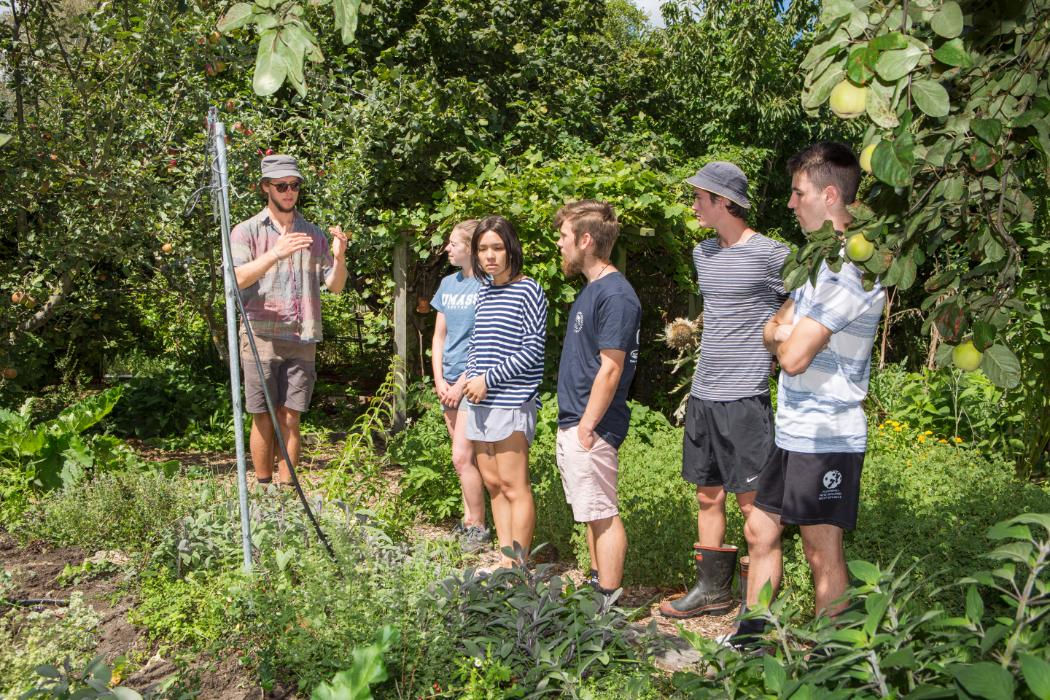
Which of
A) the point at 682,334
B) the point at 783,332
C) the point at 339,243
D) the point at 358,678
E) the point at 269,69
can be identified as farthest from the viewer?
the point at 682,334

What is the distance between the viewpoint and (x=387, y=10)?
817 cm

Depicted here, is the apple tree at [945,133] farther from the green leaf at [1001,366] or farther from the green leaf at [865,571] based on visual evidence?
the green leaf at [865,571]

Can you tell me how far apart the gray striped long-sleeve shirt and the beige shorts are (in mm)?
480

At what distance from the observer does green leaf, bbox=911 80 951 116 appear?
132 cm

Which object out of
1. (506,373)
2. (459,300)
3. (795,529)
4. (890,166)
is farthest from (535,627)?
(459,300)

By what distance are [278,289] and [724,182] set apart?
2354 millimetres

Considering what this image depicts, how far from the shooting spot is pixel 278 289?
448 cm

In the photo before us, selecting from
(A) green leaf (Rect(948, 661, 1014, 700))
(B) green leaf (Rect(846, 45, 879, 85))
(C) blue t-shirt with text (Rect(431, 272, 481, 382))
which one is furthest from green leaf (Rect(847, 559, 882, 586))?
(C) blue t-shirt with text (Rect(431, 272, 481, 382))

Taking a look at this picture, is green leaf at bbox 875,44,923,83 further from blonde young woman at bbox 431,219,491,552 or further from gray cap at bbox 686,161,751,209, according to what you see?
blonde young woman at bbox 431,219,491,552

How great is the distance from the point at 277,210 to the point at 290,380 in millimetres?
897

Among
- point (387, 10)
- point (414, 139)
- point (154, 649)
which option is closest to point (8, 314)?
point (414, 139)

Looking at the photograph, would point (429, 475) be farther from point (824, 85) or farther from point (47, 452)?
point (824, 85)

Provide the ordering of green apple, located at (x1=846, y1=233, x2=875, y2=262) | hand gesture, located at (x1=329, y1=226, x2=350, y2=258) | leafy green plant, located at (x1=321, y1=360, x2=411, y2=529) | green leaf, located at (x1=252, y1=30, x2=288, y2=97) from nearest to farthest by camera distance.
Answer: green leaf, located at (x1=252, y1=30, x2=288, y2=97) → green apple, located at (x1=846, y1=233, x2=875, y2=262) → leafy green plant, located at (x1=321, y1=360, x2=411, y2=529) → hand gesture, located at (x1=329, y1=226, x2=350, y2=258)

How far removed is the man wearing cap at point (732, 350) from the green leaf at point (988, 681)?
1.86 m
